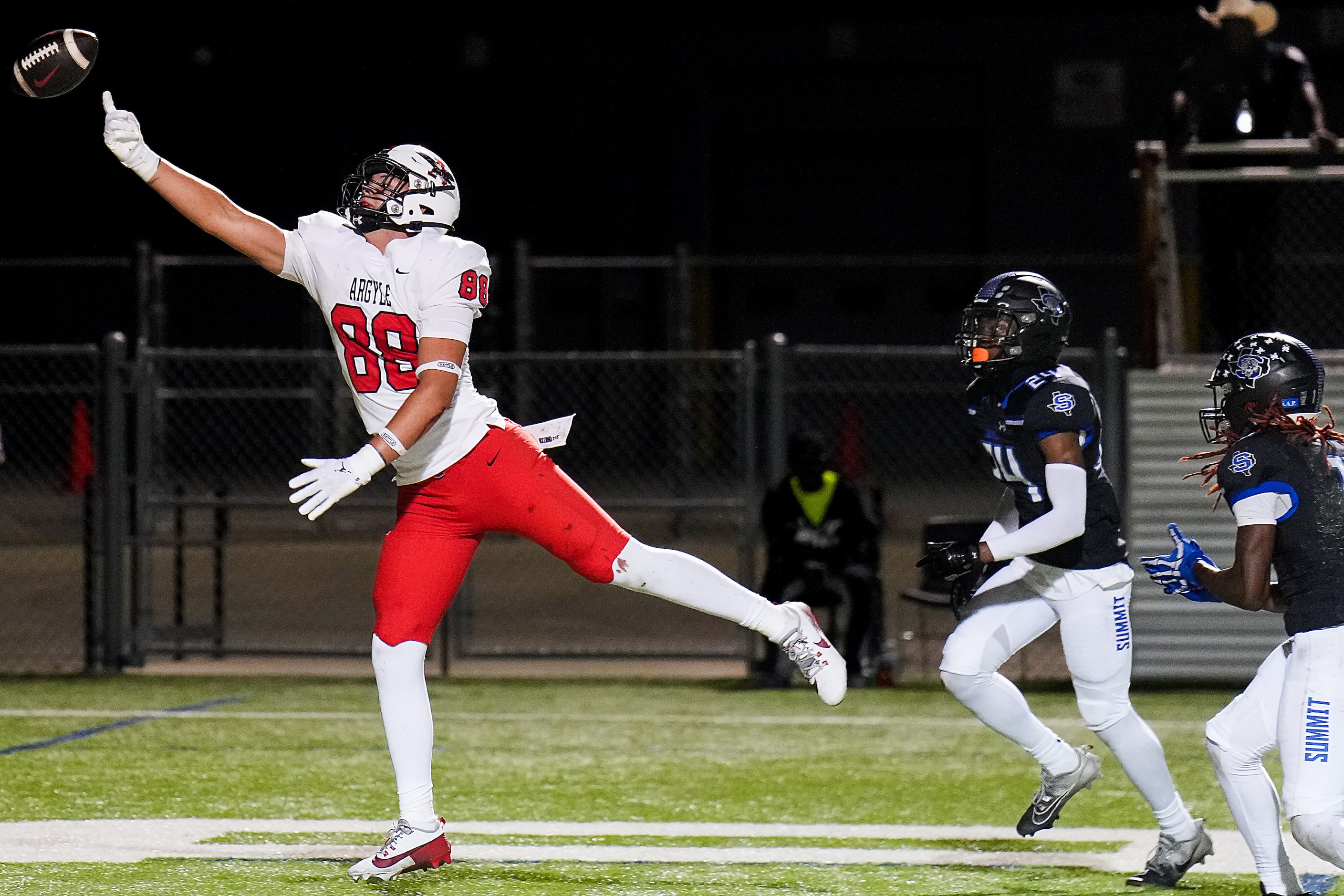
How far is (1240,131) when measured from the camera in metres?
10.1

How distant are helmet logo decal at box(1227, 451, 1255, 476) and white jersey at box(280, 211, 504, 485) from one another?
7.06 ft

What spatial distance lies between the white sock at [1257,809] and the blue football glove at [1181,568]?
0.42m

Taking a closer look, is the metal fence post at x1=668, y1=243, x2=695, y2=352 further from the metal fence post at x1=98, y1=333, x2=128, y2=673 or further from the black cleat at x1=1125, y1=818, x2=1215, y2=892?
the black cleat at x1=1125, y1=818, x2=1215, y2=892

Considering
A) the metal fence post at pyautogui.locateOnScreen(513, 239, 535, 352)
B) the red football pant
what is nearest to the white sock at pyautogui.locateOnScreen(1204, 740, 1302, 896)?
the red football pant

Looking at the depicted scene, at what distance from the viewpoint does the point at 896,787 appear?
730cm

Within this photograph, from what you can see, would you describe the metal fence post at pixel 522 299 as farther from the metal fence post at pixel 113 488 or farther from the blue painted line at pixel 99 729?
the blue painted line at pixel 99 729

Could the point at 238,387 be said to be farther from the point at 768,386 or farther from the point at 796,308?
the point at 768,386

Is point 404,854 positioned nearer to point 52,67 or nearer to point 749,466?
point 52,67

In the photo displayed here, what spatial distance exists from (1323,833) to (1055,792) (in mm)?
1093

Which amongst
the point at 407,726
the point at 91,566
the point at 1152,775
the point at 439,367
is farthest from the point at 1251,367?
the point at 91,566

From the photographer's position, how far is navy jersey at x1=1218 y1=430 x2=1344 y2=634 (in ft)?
15.4

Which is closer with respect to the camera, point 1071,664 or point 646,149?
point 1071,664

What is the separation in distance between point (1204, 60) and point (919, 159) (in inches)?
507

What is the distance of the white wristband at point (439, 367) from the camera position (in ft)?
16.8
